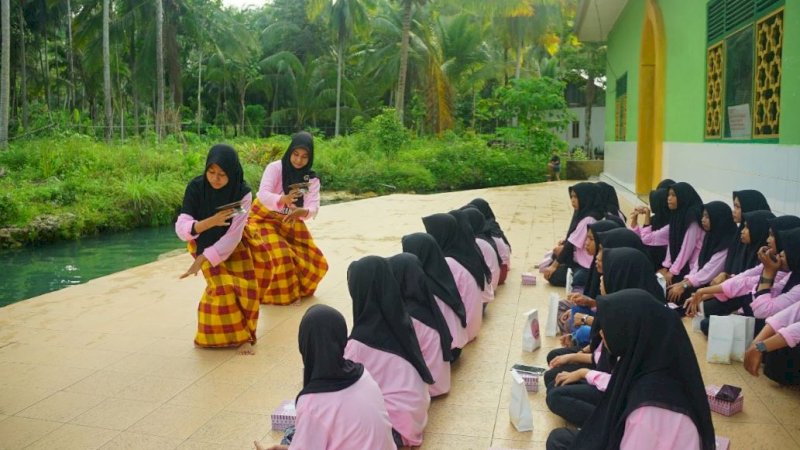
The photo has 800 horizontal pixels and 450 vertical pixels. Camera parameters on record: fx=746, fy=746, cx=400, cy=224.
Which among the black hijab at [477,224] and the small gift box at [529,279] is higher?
the black hijab at [477,224]

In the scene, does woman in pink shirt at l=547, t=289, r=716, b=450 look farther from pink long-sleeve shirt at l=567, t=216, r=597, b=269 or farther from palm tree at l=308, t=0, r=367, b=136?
palm tree at l=308, t=0, r=367, b=136

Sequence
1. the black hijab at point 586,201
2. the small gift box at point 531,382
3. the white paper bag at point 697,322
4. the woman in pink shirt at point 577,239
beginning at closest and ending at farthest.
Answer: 1. the small gift box at point 531,382
2. the white paper bag at point 697,322
3. the woman in pink shirt at point 577,239
4. the black hijab at point 586,201

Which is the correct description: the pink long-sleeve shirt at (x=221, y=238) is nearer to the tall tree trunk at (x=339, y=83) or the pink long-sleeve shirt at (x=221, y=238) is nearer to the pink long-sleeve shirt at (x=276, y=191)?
the pink long-sleeve shirt at (x=276, y=191)

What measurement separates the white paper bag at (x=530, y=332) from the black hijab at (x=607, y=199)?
2118 mm

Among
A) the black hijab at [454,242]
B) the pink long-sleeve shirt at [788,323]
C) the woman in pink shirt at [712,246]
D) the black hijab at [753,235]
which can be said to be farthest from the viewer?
the woman in pink shirt at [712,246]

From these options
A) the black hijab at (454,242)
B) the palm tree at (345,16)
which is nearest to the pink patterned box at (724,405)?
the black hijab at (454,242)

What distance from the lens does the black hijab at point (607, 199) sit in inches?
258

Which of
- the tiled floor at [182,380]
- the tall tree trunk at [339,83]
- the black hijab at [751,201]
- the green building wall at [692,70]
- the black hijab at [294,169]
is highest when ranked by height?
the tall tree trunk at [339,83]

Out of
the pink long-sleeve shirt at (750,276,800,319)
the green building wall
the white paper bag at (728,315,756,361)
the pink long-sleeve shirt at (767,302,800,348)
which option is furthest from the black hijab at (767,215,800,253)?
the green building wall

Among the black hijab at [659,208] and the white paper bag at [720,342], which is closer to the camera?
the white paper bag at [720,342]

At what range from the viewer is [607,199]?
6.60 m

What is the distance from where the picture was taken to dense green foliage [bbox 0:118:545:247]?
13.5 metres

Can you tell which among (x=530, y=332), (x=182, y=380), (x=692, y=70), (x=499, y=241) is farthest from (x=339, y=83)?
(x=182, y=380)

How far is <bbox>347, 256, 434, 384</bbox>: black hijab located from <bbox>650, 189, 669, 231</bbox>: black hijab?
3.67 meters
